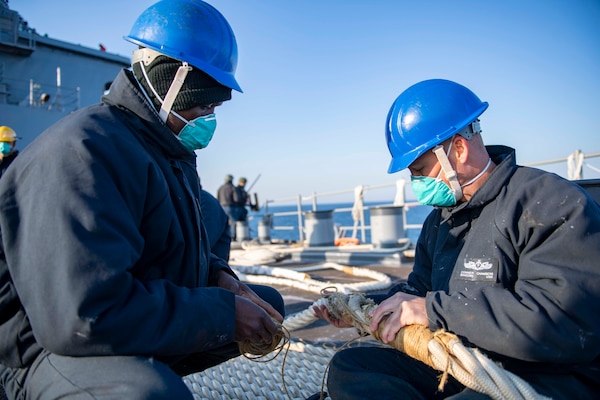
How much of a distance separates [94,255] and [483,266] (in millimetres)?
1253

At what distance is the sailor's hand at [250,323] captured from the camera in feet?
4.85

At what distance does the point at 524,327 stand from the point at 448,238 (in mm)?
570

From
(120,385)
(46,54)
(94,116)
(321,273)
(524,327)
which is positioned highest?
(46,54)

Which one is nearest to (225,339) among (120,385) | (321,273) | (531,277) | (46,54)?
(120,385)

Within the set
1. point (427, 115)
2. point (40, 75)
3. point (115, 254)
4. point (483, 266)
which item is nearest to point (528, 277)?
point (483, 266)

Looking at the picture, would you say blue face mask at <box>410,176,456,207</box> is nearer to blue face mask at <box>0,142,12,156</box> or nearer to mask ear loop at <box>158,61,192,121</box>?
mask ear loop at <box>158,61,192,121</box>

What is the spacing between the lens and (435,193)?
184 centimetres

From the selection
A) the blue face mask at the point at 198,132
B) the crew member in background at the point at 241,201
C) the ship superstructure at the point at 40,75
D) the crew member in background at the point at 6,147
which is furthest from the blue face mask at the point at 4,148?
the ship superstructure at the point at 40,75

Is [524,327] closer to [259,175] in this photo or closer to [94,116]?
[94,116]

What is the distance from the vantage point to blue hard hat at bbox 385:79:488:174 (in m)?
1.81

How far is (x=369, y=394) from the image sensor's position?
1.57 metres

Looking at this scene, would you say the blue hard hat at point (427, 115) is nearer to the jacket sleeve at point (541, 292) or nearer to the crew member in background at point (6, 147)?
the jacket sleeve at point (541, 292)

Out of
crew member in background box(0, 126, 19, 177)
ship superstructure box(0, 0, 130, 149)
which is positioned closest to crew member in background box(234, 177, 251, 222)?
ship superstructure box(0, 0, 130, 149)

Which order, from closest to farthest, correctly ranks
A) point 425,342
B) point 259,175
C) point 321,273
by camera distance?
point 425,342 → point 321,273 → point 259,175
